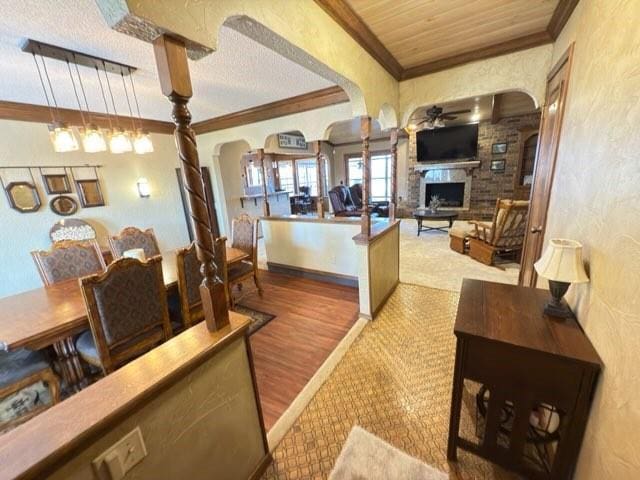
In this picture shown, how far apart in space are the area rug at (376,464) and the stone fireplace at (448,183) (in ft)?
21.3

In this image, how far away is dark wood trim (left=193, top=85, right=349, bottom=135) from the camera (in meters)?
3.10

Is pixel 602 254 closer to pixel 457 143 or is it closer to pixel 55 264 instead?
pixel 55 264

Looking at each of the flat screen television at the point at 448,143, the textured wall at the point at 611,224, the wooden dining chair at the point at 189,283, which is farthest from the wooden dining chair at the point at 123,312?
the flat screen television at the point at 448,143

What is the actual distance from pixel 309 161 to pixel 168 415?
9.08 meters

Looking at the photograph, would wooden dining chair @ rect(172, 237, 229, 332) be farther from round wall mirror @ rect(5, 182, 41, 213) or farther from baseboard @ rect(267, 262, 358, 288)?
round wall mirror @ rect(5, 182, 41, 213)

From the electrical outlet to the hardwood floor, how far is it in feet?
3.14

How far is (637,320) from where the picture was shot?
750 mm

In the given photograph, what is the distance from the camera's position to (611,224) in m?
0.94

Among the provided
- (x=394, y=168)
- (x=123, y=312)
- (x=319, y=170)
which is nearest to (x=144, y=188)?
(x=319, y=170)

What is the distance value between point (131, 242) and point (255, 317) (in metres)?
1.60

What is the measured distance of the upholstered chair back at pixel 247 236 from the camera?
10.2 feet

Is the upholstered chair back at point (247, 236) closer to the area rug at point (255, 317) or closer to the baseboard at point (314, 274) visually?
the area rug at point (255, 317)

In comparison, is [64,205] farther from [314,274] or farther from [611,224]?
[611,224]

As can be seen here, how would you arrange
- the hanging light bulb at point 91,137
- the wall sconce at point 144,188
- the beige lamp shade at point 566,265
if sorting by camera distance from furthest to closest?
the wall sconce at point 144,188 → the hanging light bulb at point 91,137 → the beige lamp shade at point 566,265
